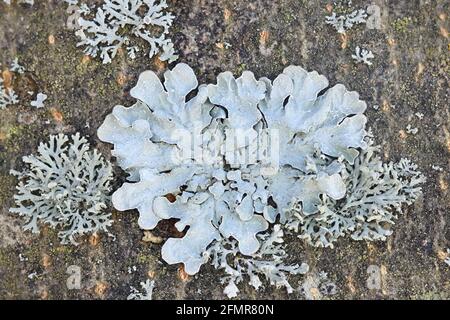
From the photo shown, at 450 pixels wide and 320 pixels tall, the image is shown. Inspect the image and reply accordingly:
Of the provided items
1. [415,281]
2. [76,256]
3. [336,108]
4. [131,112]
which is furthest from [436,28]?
[76,256]

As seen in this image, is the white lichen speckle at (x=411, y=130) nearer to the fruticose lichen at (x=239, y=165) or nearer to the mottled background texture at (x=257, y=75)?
the mottled background texture at (x=257, y=75)

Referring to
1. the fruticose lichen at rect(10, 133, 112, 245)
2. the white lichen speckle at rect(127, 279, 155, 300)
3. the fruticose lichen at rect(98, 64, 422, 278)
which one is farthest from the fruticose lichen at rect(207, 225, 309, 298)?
the fruticose lichen at rect(10, 133, 112, 245)

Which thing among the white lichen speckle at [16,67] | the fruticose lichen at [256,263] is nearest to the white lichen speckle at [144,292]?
the fruticose lichen at [256,263]

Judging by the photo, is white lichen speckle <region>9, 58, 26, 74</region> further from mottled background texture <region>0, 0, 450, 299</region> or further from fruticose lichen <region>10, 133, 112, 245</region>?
fruticose lichen <region>10, 133, 112, 245</region>

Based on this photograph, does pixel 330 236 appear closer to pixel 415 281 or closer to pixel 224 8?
pixel 415 281

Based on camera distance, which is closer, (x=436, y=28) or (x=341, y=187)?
(x=341, y=187)
